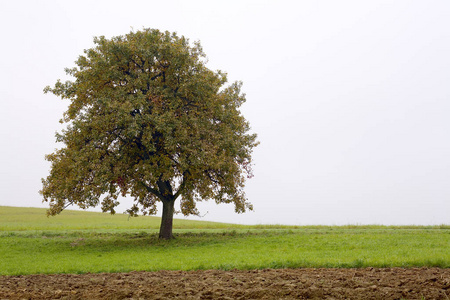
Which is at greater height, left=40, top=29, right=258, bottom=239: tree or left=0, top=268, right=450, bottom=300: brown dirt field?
left=40, top=29, right=258, bottom=239: tree

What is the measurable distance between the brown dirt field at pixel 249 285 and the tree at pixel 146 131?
11400 mm

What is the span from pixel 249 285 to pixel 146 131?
16.3m

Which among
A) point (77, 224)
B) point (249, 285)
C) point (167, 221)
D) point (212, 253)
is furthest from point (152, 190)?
point (77, 224)

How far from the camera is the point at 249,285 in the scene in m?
12.9

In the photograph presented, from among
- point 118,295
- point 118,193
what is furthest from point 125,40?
point 118,295

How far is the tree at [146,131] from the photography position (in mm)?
26922

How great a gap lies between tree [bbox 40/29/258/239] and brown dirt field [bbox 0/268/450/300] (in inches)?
449

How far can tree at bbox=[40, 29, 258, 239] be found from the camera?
88.3 ft

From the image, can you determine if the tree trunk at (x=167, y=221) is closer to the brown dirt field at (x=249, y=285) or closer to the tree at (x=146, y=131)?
the tree at (x=146, y=131)

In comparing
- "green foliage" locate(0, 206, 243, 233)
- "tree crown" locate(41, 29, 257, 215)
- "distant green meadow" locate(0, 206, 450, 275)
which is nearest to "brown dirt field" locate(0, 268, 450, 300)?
"distant green meadow" locate(0, 206, 450, 275)

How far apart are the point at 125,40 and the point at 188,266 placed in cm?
2011

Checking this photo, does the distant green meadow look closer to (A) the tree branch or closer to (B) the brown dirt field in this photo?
(B) the brown dirt field

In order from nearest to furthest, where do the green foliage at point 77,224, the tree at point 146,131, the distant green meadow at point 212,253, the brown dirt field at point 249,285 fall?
the brown dirt field at point 249,285, the distant green meadow at point 212,253, the tree at point 146,131, the green foliage at point 77,224

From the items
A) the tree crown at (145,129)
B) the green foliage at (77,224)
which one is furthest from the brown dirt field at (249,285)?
the green foliage at (77,224)
